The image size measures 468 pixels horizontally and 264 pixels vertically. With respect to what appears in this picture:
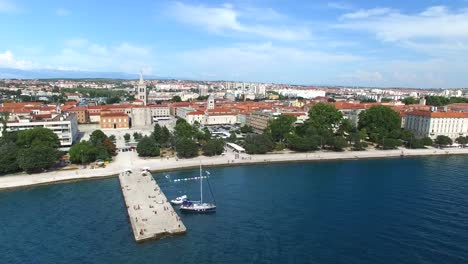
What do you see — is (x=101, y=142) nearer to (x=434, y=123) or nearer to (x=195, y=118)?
(x=195, y=118)

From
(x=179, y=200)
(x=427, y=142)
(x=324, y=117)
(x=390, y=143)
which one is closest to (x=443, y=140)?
(x=427, y=142)

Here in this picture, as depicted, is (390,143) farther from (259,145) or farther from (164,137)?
(164,137)

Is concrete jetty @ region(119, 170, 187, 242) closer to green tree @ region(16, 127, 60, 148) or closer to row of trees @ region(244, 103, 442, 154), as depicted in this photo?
green tree @ region(16, 127, 60, 148)

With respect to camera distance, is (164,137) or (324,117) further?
(324,117)

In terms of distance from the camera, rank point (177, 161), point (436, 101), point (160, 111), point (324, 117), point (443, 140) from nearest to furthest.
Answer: point (177, 161), point (443, 140), point (324, 117), point (160, 111), point (436, 101)

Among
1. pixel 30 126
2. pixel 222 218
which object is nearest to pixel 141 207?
pixel 222 218

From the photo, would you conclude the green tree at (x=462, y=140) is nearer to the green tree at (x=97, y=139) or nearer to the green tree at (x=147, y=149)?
the green tree at (x=147, y=149)

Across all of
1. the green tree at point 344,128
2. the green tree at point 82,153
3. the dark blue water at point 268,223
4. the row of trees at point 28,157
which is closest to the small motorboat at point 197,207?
the dark blue water at point 268,223
